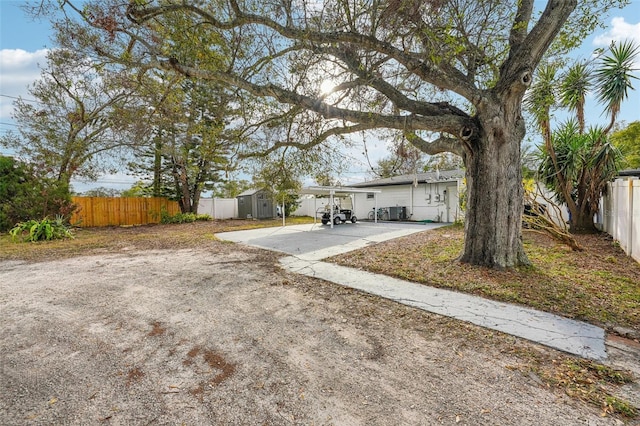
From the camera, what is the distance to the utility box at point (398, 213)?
17.0 meters

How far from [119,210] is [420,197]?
17.5 m

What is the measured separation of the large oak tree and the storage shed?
47.9 ft

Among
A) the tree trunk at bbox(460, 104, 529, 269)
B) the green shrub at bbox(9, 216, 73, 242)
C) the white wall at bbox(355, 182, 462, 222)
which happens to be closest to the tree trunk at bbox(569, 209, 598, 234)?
the white wall at bbox(355, 182, 462, 222)

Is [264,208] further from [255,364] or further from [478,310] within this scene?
[255,364]

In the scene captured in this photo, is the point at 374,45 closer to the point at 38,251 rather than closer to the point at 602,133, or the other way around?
the point at 602,133

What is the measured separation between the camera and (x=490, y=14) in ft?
15.9

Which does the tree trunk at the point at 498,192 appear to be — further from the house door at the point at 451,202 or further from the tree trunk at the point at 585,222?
the house door at the point at 451,202

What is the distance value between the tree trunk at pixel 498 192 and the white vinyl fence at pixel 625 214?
226 cm

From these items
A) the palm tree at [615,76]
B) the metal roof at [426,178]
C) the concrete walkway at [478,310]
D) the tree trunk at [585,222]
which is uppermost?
the palm tree at [615,76]

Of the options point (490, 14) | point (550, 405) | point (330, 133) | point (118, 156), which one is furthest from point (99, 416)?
point (118, 156)

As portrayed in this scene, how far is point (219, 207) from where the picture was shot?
20.4 metres

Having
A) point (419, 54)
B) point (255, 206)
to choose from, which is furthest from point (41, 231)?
point (419, 54)

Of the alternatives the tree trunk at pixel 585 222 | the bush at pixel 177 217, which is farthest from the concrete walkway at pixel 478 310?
the bush at pixel 177 217

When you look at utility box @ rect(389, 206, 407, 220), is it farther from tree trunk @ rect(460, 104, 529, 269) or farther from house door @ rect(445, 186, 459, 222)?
tree trunk @ rect(460, 104, 529, 269)
